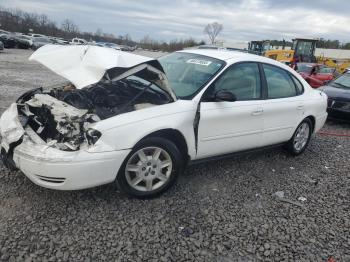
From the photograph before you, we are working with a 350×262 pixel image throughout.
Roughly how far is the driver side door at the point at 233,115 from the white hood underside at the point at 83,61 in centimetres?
95

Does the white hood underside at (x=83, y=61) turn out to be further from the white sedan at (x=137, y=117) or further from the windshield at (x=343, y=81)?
the windshield at (x=343, y=81)

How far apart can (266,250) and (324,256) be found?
54 centimetres

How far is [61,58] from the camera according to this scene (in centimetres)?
403

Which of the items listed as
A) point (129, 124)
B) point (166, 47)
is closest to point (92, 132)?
point (129, 124)

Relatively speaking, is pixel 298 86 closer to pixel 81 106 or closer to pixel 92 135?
pixel 81 106

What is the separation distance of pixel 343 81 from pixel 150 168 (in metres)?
7.48

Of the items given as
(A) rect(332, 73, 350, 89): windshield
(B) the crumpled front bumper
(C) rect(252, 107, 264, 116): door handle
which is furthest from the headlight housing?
(A) rect(332, 73, 350, 89): windshield

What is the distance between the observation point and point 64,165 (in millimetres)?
3047

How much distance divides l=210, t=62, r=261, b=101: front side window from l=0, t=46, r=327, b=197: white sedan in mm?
14

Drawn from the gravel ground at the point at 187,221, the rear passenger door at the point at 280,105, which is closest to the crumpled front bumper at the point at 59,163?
the gravel ground at the point at 187,221

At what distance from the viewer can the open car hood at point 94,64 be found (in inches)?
136

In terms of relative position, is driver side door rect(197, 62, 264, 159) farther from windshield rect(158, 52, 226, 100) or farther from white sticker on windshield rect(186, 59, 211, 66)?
white sticker on windshield rect(186, 59, 211, 66)

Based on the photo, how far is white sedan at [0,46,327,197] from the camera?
3.18m

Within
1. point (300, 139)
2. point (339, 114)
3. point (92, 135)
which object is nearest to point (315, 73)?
point (339, 114)
